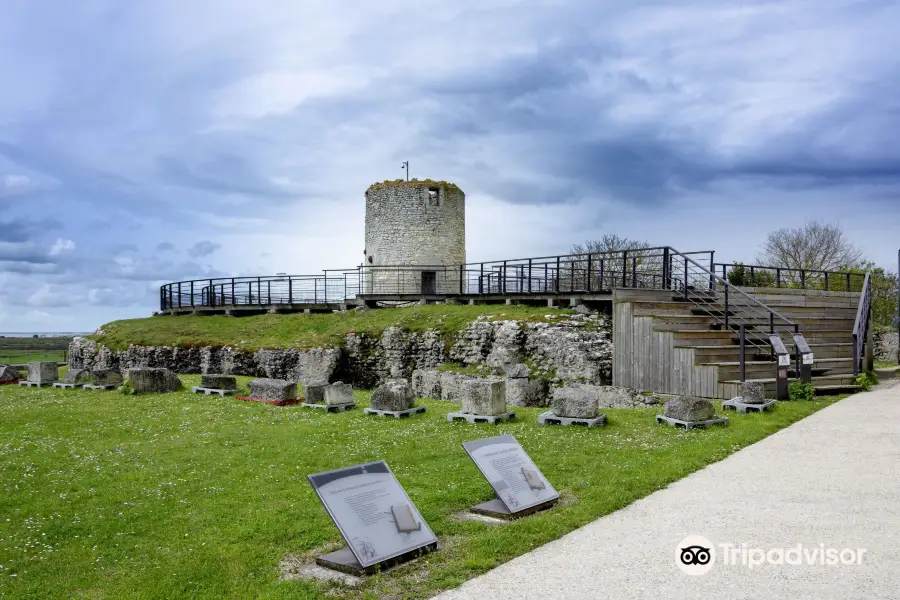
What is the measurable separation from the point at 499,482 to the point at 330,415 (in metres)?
8.16

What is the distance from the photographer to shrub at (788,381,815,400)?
1461cm

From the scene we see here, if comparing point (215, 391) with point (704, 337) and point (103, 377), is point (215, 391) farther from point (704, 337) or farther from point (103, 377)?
point (704, 337)

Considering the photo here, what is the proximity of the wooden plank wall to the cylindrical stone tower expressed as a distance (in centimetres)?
2041

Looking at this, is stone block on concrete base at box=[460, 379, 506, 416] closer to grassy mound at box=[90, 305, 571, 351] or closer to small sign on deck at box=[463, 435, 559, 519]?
small sign on deck at box=[463, 435, 559, 519]

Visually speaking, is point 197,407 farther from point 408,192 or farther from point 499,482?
point 408,192

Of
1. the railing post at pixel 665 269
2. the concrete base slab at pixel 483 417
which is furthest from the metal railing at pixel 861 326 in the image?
the concrete base slab at pixel 483 417

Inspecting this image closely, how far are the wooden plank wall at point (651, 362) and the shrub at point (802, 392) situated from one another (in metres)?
1.47

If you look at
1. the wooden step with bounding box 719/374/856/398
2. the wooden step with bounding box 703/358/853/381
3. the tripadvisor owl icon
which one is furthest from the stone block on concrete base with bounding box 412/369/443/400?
the tripadvisor owl icon

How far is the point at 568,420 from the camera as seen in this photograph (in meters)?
12.2

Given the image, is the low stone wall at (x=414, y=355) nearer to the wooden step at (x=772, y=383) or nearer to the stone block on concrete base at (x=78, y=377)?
the wooden step at (x=772, y=383)

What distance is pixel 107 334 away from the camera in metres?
35.4

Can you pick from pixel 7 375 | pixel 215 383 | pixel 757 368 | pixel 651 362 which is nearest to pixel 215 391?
pixel 215 383

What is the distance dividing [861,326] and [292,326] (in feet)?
71.0

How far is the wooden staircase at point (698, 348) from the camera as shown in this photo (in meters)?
15.9
